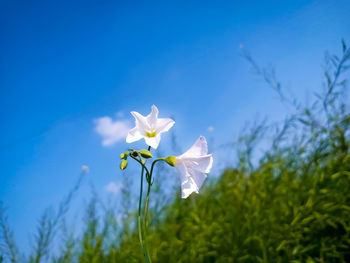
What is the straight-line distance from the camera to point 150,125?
2.75 ft

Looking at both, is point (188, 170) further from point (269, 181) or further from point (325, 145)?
point (325, 145)

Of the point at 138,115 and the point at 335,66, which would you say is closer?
the point at 138,115

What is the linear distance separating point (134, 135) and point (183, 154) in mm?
130

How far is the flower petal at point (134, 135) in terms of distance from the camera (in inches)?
30.6

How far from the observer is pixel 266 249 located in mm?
1416

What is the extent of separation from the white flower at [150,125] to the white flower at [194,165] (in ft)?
0.28

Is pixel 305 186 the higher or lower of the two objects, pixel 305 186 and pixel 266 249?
the higher

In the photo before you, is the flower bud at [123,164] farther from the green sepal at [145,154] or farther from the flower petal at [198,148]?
the flower petal at [198,148]

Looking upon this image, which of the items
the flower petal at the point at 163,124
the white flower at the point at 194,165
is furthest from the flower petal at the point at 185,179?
the flower petal at the point at 163,124

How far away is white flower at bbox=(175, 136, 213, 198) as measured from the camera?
788 millimetres

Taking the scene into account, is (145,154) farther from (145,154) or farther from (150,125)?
(150,125)

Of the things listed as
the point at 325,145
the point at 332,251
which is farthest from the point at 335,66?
the point at 332,251

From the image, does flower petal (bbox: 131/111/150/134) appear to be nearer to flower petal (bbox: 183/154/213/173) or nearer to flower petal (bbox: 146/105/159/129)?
flower petal (bbox: 146/105/159/129)

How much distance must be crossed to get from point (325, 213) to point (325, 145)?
12.8 inches
